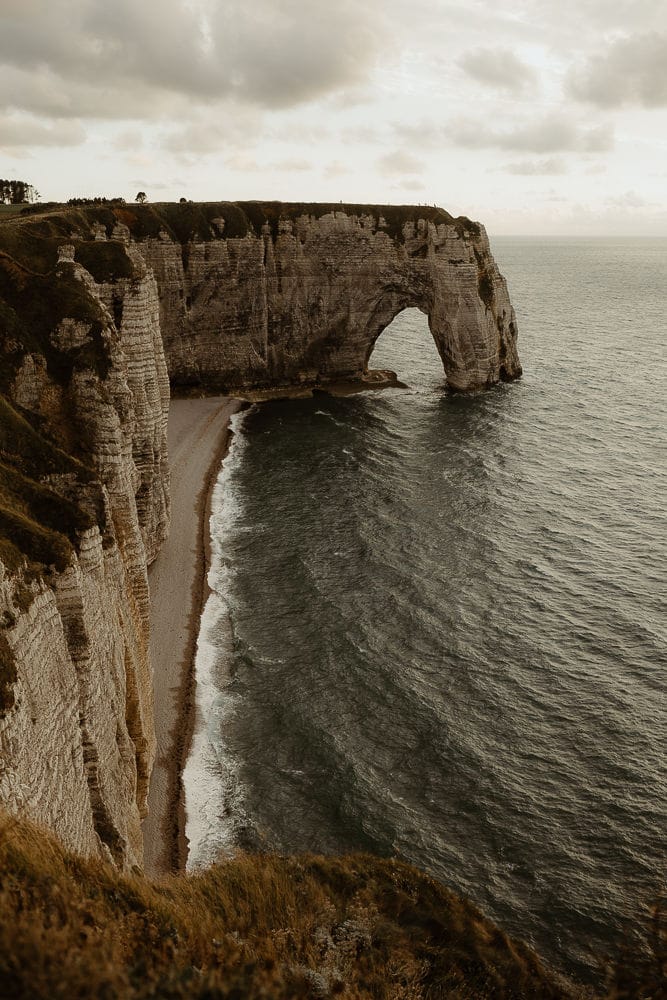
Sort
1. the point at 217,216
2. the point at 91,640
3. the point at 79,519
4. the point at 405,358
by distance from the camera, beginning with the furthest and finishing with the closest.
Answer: the point at 405,358 < the point at 217,216 < the point at 79,519 < the point at 91,640

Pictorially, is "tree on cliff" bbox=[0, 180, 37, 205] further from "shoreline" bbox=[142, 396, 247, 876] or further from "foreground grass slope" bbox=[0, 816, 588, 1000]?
"foreground grass slope" bbox=[0, 816, 588, 1000]

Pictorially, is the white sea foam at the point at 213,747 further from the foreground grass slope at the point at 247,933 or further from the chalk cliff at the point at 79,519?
the foreground grass slope at the point at 247,933

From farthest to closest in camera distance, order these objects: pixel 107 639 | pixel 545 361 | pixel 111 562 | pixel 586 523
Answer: pixel 545 361 → pixel 586 523 → pixel 111 562 → pixel 107 639

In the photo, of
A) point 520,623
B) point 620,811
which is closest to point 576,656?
point 520,623

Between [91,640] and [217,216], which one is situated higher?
[217,216]

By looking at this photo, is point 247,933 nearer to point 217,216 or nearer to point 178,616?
point 178,616

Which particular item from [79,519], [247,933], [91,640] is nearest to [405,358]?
[79,519]

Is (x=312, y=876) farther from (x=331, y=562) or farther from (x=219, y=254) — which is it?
(x=219, y=254)
